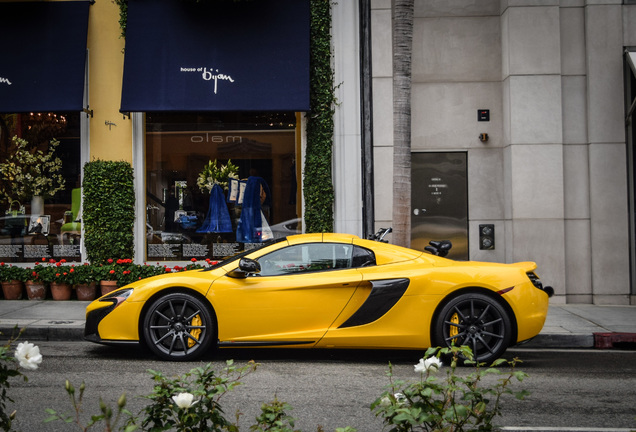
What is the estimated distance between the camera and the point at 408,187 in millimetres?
10023

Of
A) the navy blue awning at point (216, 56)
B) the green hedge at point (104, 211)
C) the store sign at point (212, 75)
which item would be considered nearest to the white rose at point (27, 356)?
the navy blue awning at point (216, 56)

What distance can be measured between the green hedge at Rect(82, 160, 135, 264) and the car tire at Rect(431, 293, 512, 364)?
23.7 feet

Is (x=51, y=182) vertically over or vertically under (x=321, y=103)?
under

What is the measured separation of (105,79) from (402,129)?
6.11m

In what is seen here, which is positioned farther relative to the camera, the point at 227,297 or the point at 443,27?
the point at 443,27

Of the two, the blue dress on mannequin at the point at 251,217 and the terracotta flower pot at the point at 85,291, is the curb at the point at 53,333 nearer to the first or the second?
the terracotta flower pot at the point at 85,291

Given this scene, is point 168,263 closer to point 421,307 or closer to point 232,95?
point 232,95

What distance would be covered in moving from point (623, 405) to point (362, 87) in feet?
27.5

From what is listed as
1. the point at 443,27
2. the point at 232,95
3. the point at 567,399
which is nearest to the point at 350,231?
the point at 232,95

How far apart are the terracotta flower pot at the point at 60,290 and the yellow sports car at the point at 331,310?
5.03 m

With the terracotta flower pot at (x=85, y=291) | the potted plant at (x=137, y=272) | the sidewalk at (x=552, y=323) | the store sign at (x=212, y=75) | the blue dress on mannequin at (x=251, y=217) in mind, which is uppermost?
the store sign at (x=212, y=75)

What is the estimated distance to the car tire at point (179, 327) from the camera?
713 centimetres

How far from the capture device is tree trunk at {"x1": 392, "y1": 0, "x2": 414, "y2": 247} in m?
10.0

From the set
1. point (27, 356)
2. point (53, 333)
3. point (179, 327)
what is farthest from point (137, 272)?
point (27, 356)
